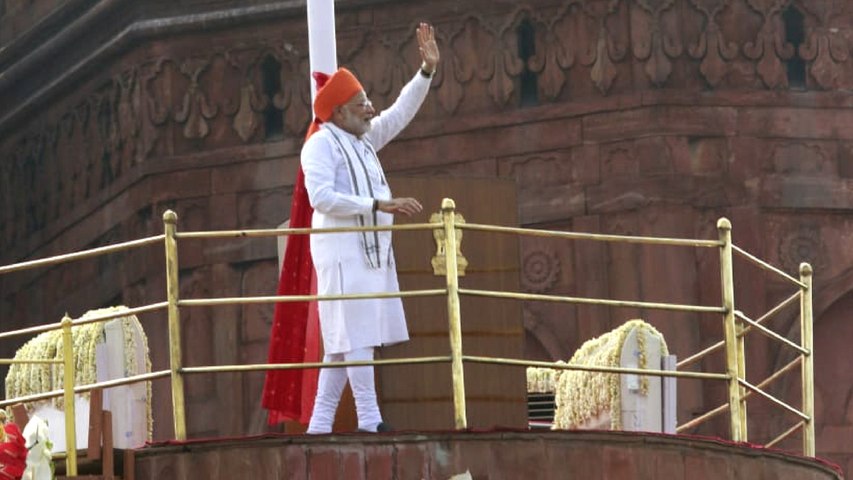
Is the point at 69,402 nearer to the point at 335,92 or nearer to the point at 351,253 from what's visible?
the point at 351,253

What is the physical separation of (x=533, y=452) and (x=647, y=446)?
608 millimetres

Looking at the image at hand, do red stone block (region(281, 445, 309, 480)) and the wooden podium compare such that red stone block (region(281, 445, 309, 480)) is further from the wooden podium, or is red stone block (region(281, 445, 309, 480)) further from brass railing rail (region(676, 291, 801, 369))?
brass railing rail (region(676, 291, 801, 369))

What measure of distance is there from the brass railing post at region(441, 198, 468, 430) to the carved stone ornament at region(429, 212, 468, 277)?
74 centimetres

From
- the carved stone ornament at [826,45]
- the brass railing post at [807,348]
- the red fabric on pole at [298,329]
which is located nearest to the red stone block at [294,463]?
the red fabric on pole at [298,329]

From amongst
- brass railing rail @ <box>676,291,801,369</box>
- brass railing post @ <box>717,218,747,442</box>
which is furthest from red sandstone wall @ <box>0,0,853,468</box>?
brass railing post @ <box>717,218,747,442</box>

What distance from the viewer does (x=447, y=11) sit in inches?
1048

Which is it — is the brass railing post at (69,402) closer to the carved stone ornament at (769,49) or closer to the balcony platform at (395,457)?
the balcony platform at (395,457)

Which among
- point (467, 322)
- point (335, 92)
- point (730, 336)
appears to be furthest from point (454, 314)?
point (335, 92)

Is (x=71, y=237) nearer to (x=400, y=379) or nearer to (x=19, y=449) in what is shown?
(x=400, y=379)

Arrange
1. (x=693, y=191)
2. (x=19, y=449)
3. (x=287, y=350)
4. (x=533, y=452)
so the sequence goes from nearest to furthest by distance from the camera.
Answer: (x=19, y=449) → (x=533, y=452) → (x=287, y=350) → (x=693, y=191)

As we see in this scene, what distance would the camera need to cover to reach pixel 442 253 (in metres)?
Answer: 16.4

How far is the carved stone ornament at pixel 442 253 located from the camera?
16.3 m

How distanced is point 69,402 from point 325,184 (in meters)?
1.93

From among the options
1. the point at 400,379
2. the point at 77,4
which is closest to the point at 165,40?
the point at 77,4
